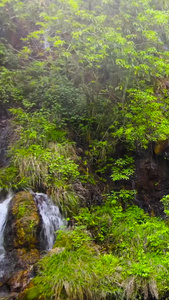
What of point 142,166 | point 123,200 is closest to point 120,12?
point 142,166

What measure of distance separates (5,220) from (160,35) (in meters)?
8.00

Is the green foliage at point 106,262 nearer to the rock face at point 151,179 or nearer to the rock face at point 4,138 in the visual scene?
the rock face at point 151,179

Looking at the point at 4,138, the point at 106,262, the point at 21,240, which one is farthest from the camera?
the point at 4,138

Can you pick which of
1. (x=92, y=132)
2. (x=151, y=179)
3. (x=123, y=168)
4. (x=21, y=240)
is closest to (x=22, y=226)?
(x=21, y=240)

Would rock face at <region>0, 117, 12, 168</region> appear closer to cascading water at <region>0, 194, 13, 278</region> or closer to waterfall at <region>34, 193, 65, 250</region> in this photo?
cascading water at <region>0, 194, 13, 278</region>

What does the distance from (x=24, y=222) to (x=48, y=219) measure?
0.58 meters

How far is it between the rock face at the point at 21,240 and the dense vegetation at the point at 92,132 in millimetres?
408

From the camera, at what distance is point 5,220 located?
5.45 meters

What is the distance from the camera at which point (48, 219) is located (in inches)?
227

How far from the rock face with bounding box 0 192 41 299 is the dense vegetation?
0.41 m

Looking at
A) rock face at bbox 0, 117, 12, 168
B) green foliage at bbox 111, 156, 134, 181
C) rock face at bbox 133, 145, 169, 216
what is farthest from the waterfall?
rock face at bbox 133, 145, 169, 216

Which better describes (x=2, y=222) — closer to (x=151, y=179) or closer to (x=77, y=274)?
(x=77, y=274)

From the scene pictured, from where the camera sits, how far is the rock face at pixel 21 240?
4719 mm

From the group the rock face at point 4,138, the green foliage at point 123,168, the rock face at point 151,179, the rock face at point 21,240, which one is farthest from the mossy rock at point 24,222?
the rock face at point 151,179
